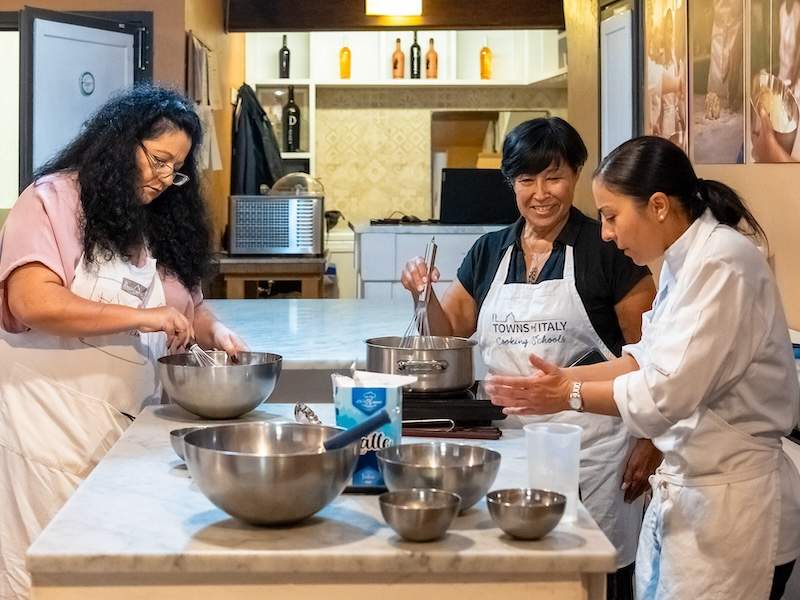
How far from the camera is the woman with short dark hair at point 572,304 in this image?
2561mm

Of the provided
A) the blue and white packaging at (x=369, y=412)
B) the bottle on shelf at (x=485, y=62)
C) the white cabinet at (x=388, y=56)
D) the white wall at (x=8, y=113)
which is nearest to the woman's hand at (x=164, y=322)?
the blue and white packaging at (x=369, y=412)

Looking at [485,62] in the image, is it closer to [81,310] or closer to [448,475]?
[81,310]

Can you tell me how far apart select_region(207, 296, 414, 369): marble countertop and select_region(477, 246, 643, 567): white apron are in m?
0.64

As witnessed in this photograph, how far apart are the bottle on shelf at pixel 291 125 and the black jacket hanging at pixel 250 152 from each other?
76 cm

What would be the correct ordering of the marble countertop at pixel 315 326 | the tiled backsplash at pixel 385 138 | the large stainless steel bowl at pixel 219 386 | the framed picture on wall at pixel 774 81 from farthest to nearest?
1. the tiled backsplash at pixel 385 138
2. the framed picture on wall at pixel 774 81
3. the marble countertop at pixel 315 326
4. the large stainless steel bowl at pixel 219 386

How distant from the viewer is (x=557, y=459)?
1688 millimetres

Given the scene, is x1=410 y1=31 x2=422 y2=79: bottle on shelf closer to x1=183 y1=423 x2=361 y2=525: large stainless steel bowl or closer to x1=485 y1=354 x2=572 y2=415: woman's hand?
x1=485 y1=354 x2=572 y2=415: woman's hand

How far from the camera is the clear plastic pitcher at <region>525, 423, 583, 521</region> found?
1.69 meters

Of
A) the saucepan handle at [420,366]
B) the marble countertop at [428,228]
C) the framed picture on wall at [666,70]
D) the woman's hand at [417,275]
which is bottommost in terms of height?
the saucepan handle at [420,366]

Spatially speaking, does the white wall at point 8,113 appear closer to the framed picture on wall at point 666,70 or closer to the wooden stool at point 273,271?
the wooden stool at point 273,271

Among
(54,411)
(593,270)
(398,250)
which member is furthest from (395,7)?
(54,411)

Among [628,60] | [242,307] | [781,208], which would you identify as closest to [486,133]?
[628,60]

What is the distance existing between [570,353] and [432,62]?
20.8 feet

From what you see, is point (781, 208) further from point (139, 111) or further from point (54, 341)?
point (54, 341)
